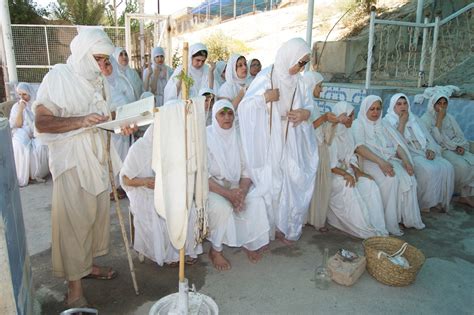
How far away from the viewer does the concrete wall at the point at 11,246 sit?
1683mm

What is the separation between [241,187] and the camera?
3.51 meters

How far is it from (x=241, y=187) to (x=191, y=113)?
1499mm

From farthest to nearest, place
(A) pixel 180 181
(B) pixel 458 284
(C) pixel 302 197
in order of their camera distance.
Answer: (C) pixel 302 197, (B) pixel 458 284, (A) pixel 180 181

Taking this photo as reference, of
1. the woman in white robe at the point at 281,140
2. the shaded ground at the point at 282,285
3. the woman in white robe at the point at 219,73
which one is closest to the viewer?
the shaded ground at the point at 282,285

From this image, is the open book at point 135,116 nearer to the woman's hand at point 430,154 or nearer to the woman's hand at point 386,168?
the woman's hand at point 386,168

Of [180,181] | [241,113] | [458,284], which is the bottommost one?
[458,284]

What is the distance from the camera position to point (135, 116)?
2057 millimetres

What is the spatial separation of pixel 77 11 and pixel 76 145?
14.9m

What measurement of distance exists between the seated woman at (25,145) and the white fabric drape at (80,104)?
3.25 meters

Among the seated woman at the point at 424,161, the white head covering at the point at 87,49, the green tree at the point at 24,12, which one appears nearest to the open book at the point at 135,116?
the white head covering at the point at 87,49

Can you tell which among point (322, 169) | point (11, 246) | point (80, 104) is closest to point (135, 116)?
point (80, 104)

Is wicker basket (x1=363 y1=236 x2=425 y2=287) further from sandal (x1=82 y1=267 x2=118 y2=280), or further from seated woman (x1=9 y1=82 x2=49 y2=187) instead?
seated woman (x1=9 y1=82 x2=49 y2=187)

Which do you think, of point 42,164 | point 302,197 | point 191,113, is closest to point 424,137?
point 302,197

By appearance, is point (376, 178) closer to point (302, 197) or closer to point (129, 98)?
point (302, 197)
